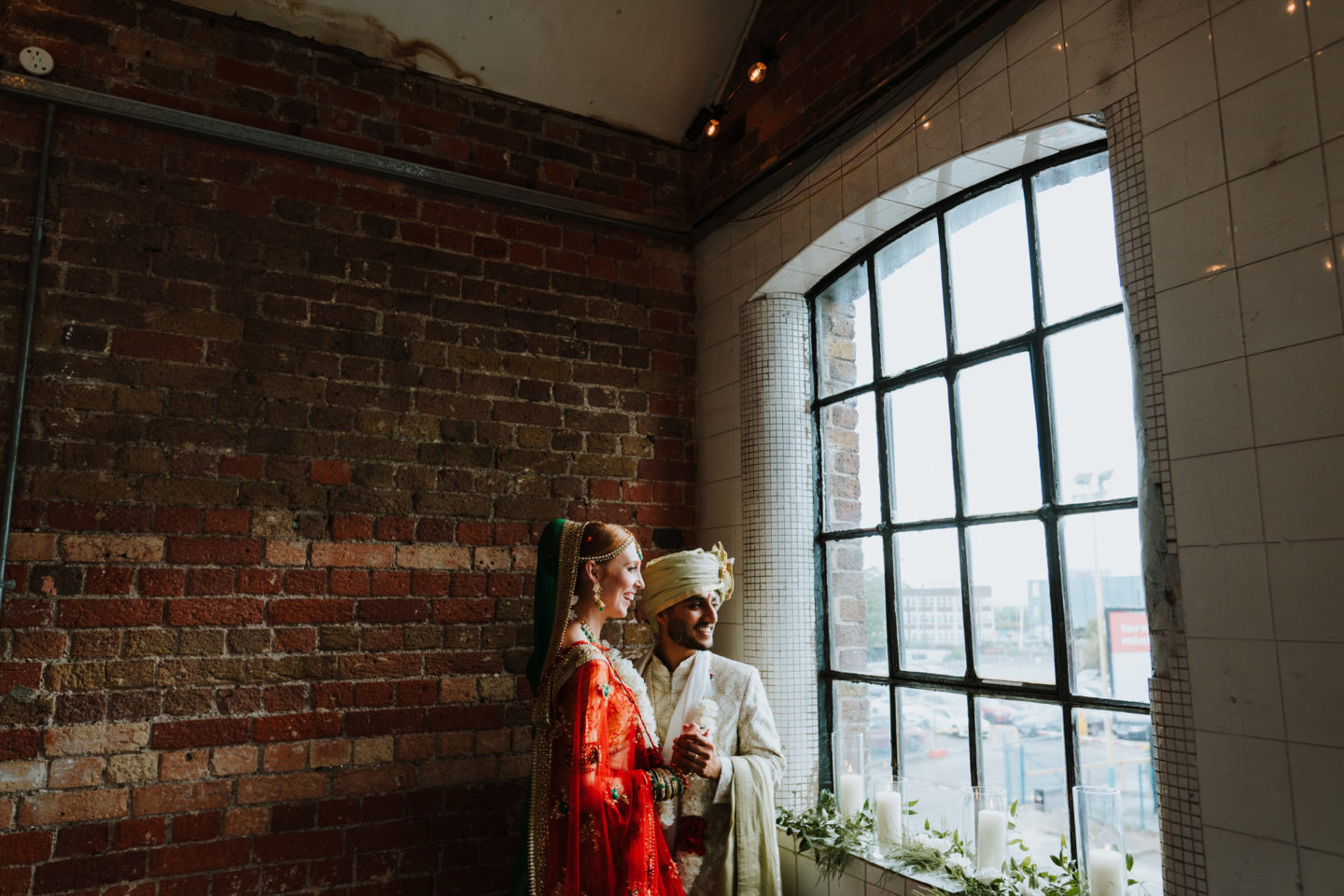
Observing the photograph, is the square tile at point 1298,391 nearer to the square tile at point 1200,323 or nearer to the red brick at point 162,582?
the square tile at point 1200,323

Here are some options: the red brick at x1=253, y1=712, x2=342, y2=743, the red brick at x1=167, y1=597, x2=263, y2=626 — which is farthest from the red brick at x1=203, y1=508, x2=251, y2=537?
the red brick at x1=253, y1=712, x2=342, y2=743

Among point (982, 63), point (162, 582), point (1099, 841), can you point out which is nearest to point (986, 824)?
point (1099, 841)

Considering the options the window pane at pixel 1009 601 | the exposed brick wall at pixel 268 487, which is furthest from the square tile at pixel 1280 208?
the exposed brick wall at pixel 268 487

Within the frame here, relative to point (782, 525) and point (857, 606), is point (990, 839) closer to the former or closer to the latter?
point (857, 606)

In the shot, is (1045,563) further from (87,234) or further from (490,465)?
(87,234)

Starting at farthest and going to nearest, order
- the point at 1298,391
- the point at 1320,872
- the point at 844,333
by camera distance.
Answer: the point at 844,333 < the point at 1298,391 < the point at 1320,872

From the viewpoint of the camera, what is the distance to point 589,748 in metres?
2.33

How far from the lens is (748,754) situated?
2840mm

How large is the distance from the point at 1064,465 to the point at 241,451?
275 cm

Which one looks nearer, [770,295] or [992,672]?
[992,672]

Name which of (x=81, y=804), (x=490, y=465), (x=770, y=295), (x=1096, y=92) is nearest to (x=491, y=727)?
(x=490, y=465)

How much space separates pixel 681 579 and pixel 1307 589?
5.57 feet

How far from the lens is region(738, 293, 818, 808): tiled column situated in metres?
3.30

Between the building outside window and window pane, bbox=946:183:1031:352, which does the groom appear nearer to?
the building outside window
